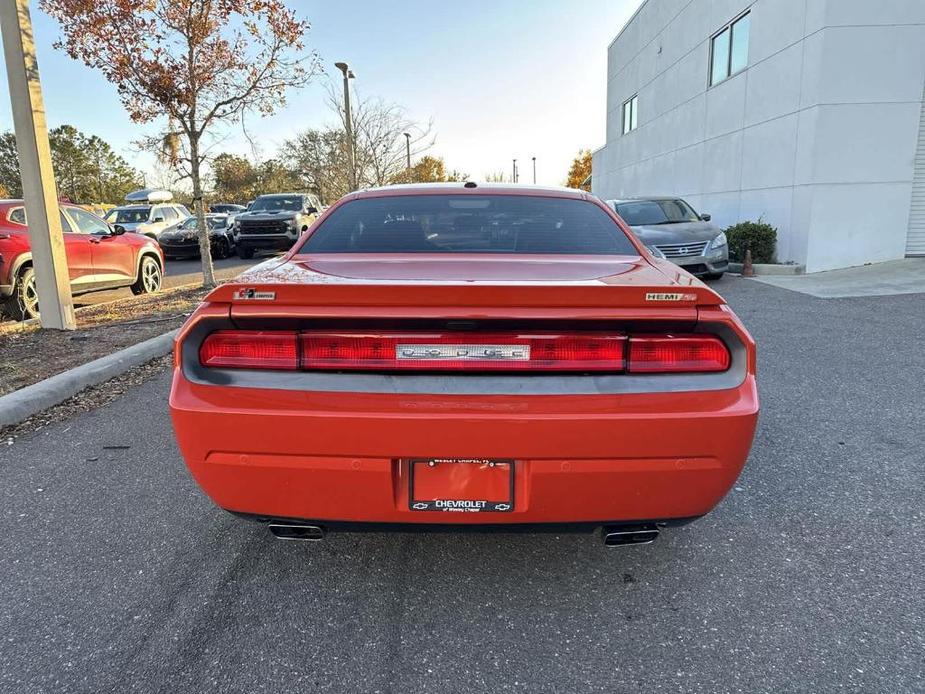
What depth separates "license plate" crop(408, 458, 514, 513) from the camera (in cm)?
203

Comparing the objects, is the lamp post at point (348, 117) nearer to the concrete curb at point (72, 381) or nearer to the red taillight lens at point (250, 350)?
the concrete curb at point (72, 381)

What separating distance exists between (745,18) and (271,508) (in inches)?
653

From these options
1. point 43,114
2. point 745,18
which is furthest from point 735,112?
point 43,114

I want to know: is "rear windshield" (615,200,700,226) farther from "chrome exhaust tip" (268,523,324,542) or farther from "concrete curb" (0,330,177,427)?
"chrome exhaust tip" (268,523,324,542)

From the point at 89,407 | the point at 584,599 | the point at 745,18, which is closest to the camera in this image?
the point at 584,599

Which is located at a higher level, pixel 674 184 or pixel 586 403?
pixel 674 184

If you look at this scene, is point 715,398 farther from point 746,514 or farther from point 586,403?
point 746,514

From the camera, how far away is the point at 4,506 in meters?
3.08

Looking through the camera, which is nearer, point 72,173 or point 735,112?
point 735,112

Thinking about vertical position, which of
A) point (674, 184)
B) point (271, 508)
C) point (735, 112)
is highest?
point (735, 112)

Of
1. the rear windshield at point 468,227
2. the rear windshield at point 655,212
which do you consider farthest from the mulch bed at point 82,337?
the rear windshield at point 655,212

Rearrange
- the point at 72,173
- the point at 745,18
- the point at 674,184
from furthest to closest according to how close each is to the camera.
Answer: the point at 72,173, the point at 674,184, the point at 745,18

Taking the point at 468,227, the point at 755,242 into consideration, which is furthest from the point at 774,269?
the point at 468,227

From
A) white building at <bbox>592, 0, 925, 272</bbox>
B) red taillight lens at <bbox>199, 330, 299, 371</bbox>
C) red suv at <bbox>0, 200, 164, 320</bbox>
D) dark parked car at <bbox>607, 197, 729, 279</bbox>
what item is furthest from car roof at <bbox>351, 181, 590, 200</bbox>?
white building at <bbox>592, 0, 925, 272</bbox>
